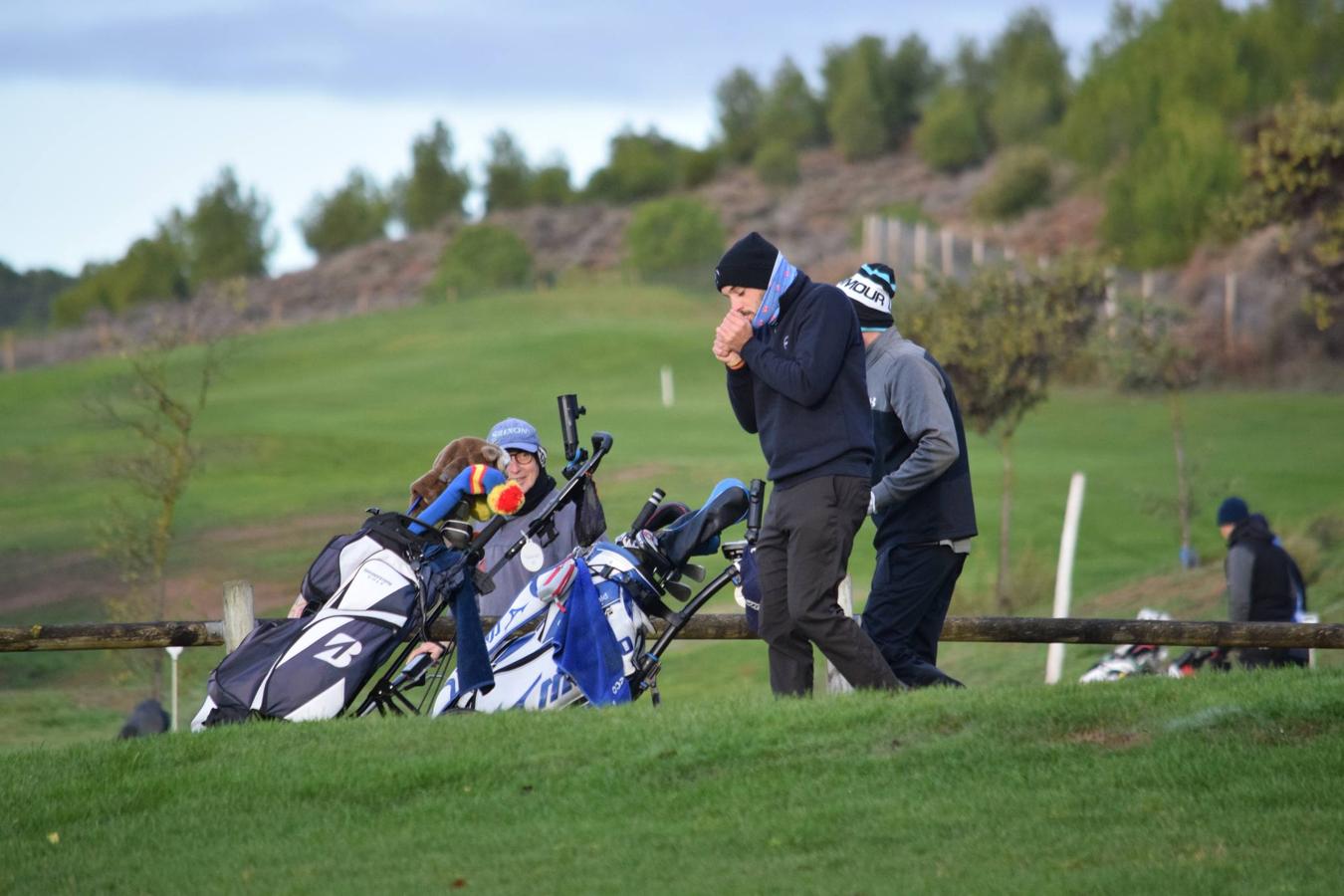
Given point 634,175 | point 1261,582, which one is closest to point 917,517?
point 1261,582

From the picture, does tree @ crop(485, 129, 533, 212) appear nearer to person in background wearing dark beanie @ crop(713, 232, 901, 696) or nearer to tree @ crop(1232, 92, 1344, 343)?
tree @ crop(1232, 92, 1344, 343)

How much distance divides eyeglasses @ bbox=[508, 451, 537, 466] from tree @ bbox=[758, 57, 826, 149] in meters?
137

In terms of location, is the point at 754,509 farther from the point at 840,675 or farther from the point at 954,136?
the point at 954,136

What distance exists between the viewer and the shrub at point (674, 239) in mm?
91438

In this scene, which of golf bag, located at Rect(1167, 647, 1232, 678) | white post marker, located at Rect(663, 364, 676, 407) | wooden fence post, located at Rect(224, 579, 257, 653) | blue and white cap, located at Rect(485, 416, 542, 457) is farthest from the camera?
white post marker, located at Rect(663, 364, 676, 407)

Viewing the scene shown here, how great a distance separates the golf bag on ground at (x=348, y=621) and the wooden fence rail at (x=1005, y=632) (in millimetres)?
551

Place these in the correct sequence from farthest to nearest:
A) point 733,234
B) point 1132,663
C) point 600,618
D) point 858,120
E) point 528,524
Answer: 1. point 858,120
2. point 733,234
3. point 1132,663
4. point 528,524
5. point 600,618

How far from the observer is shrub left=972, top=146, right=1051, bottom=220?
91.1 metres

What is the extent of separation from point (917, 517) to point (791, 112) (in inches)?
5738

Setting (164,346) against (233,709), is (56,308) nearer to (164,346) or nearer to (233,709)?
(164,346)

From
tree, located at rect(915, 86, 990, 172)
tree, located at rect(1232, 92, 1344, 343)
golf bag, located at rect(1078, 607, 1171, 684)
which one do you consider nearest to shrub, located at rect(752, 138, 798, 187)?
tree, located at rect(915, 86, 990, 172)

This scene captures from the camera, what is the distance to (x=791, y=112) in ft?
494

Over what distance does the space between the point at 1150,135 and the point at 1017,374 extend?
53.7 metres

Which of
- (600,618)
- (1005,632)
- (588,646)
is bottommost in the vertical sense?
(1005,632)
